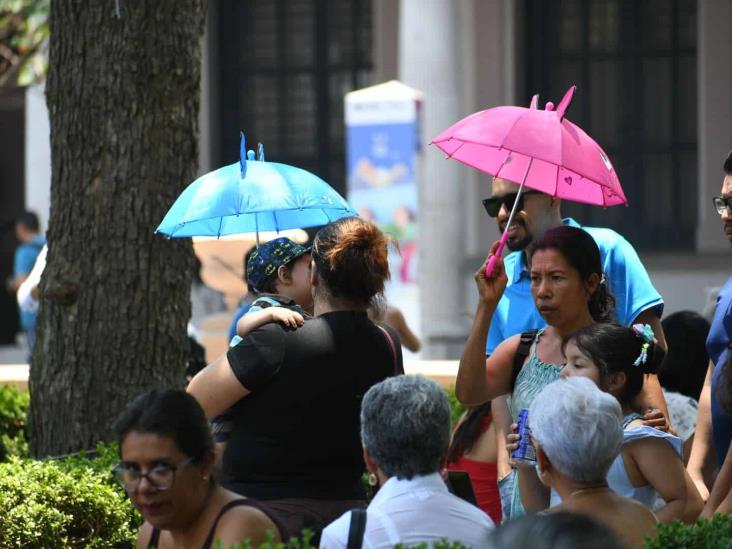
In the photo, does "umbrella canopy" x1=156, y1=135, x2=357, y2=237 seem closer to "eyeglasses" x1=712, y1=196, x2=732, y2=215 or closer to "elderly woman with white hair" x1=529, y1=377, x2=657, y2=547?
"eyeglasses" x1=712, y1=196, x2=732, y2=215

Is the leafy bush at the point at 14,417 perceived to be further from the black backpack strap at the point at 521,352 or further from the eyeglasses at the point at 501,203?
the black backpack strap at the point at 521,352

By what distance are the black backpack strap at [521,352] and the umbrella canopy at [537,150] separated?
0.51 m

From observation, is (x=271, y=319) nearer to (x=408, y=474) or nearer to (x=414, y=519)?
(x=408, y=474)

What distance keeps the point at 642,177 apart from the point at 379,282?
1143 cm

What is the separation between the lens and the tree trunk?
21.9 ft

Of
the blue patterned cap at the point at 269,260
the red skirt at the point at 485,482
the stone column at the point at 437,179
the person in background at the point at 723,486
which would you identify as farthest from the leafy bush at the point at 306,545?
the stone column at the point at 437,179

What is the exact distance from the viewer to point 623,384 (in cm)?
459

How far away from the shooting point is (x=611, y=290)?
17.5 ft

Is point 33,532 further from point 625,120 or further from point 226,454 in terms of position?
point 625,120

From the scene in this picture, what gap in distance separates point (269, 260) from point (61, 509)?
130cm

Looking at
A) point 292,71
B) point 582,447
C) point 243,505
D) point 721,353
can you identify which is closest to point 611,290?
point 721,353

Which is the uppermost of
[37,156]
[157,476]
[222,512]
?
[37,156]

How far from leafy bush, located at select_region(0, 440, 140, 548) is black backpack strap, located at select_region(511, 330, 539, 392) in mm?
1610

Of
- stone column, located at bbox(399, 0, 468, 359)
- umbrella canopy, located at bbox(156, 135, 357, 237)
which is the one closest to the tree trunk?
umbrella canopy, located at bbox(156, 135, 357, 237)
